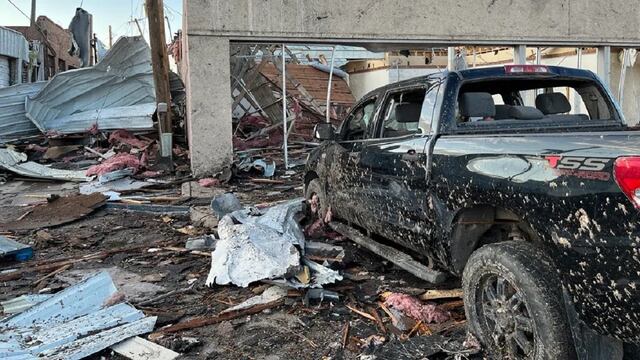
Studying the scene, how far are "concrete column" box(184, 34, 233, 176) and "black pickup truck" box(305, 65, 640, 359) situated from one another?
5.80m

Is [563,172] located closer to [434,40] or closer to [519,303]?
[519,303]

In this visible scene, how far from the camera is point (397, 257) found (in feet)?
14.8

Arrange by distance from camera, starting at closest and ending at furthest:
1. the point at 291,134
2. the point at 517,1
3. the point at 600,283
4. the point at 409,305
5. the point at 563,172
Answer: the point at 600,283 < the point at 563,172 < the point at 409,305 < the point at 517,1 < the point at 291,134

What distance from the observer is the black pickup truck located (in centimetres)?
239

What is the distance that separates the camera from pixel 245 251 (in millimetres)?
4918

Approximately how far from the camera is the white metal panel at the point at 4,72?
→ 21.9m

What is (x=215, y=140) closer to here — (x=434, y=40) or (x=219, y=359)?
(x=434, y=40)

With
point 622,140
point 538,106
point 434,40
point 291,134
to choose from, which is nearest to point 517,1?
point 434,40

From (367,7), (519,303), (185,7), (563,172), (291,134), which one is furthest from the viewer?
(291,134)

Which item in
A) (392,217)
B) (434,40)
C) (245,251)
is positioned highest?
(434,40)

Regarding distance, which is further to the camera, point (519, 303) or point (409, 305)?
point (409, 305)

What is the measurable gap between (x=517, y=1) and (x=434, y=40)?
2140mm

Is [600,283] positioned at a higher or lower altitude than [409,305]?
higher

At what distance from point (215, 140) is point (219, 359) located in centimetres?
751
